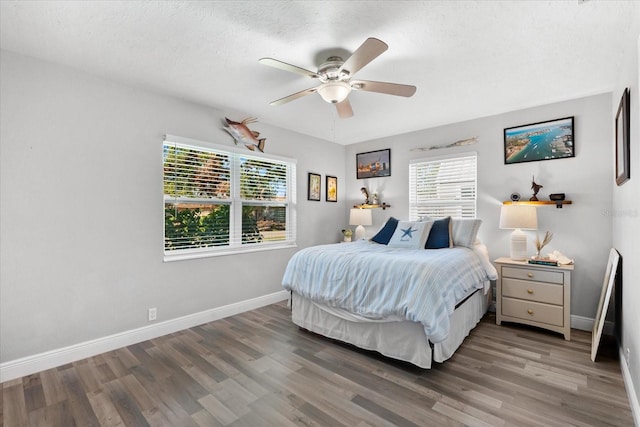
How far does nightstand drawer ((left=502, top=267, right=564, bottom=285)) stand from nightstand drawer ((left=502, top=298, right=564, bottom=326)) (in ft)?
0.82

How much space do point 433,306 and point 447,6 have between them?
78.0 inches

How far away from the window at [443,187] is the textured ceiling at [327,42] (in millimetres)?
1079

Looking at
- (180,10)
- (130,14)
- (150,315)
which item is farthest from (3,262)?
(180,10)

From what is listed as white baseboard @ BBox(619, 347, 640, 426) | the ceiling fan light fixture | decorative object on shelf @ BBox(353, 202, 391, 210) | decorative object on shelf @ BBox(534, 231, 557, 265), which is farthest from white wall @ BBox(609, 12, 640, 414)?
decorative object on shelf @ BBox(353, 202, 391, 210)

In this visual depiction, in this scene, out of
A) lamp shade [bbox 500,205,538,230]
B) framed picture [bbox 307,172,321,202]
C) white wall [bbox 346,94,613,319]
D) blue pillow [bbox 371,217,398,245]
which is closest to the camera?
white wall [bbox 346,94,613,319]

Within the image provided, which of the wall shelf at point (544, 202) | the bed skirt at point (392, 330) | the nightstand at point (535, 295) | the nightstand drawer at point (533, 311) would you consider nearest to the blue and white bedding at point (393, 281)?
the bed skirt at point (392, 330)

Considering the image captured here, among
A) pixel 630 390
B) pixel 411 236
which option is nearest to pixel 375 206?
pixel 411 236

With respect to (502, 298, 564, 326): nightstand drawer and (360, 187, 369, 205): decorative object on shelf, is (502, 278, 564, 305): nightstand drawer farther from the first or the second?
(360, 187, 369, 205): decorative object on shelf

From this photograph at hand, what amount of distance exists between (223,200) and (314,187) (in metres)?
1.61

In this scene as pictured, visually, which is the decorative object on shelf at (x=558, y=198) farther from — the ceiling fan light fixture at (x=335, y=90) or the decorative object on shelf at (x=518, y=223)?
the ceiling fan light fixture at (x=335, y=90)

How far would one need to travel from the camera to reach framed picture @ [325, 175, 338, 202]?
5.10m

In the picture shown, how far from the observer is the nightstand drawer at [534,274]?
9.92ft

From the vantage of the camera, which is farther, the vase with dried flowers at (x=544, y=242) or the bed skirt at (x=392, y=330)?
the vase with dried flowers at (x=544, y=242)

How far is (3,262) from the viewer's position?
2.29 metres
